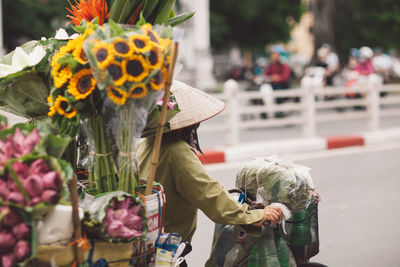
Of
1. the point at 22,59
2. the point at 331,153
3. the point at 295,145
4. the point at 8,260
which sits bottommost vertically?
the point at 331,153

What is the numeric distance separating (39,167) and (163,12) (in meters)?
0.97

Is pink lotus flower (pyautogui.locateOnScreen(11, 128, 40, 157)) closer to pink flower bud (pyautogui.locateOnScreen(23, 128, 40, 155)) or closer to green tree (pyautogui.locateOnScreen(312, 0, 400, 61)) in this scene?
pink flower bud (pyautogui.locateOnScreen(23, 128, 40, 155))

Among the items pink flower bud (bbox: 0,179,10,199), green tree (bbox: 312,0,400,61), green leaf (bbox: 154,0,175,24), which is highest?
green tree (bbox: 312,0,400,61)

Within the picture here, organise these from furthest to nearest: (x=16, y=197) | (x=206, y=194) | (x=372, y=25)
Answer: (x=372, y=25), (x=206, y=194), (x=16, y=197)

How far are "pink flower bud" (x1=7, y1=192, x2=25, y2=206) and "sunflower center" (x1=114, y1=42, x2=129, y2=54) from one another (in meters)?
0.60

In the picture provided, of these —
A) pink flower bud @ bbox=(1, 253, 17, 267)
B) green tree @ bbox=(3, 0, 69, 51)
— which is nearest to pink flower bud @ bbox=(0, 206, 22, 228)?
pink flower bud @ bbox=(1, 253, 17, 267)

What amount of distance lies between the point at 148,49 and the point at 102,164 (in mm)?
521

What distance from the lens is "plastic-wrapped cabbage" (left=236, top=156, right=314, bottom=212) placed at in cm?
301

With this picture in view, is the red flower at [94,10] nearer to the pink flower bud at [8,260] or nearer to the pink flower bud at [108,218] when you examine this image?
the pink flower bud at [108,218]

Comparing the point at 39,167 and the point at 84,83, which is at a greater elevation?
the point at 84,83

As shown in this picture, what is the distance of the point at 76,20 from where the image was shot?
108 inches

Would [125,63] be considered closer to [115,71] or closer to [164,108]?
[115,71]

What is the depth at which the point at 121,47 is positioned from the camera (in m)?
2.12

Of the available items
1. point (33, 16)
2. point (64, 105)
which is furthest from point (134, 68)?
point (33, 16)
